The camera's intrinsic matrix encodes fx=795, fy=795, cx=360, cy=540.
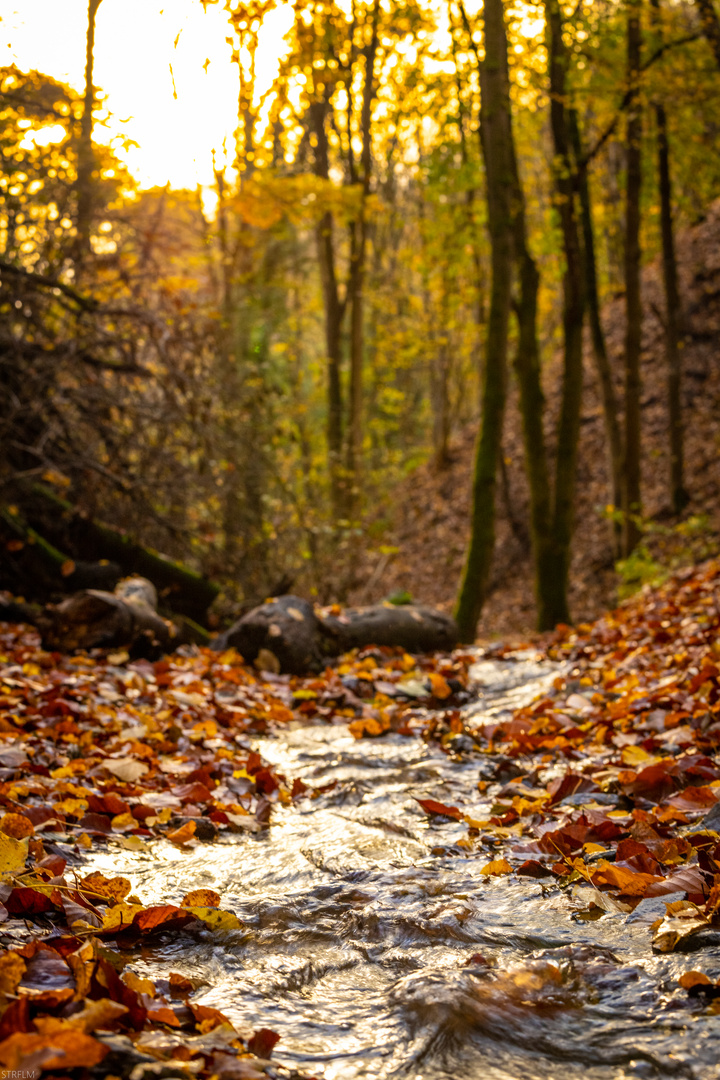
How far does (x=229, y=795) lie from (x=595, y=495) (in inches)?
508

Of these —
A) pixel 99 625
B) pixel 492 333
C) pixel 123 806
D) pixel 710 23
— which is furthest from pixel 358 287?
pixel 123 806

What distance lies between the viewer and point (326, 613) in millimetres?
7730

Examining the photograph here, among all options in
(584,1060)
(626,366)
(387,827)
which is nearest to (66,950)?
(584,1060)

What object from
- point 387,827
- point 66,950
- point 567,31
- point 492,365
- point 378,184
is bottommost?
point 387,827

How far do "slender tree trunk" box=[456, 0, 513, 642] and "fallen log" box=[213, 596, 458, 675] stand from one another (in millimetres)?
667

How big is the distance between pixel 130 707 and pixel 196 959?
259 cm

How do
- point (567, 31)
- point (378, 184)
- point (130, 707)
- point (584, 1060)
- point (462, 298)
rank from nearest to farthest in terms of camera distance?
point (584, 1060), point (130, 707), point (567, 31), point (462, 298), point (378, 184)

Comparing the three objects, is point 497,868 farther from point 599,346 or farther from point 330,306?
point 330,306

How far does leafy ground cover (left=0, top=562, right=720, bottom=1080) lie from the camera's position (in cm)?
152

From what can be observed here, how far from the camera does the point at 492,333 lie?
841 cm

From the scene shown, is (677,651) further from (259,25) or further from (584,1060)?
(259,25)

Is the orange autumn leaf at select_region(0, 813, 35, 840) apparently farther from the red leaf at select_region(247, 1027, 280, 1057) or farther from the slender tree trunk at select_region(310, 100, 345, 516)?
the slender tree trunk at select_region(310, 100, 345, 516)

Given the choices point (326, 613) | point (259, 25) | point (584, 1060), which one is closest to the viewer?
point (584, 1060)

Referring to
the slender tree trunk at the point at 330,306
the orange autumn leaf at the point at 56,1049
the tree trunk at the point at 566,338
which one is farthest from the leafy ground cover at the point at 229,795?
the slender tree trunk at the point at 330,306
